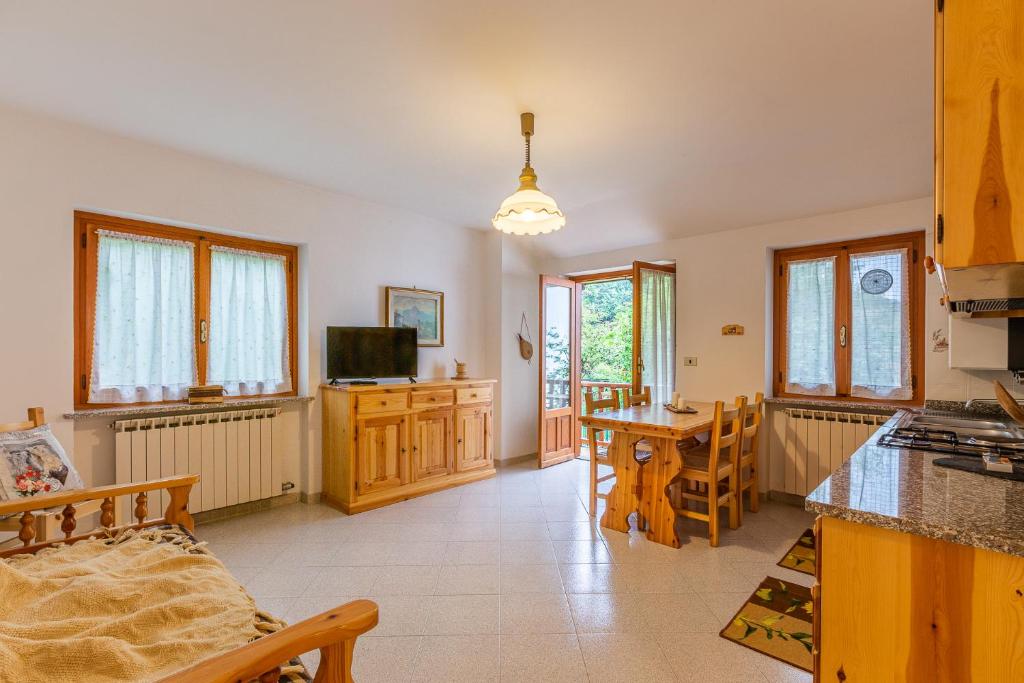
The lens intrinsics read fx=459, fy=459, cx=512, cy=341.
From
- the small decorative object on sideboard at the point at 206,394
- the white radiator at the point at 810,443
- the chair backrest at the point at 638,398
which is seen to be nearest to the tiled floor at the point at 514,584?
the white radiator at the point at 810,443

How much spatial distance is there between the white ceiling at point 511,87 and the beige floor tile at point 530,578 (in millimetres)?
2566

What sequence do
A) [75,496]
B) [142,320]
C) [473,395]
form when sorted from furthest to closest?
1. [473,395]
2. [142,320]
3. [75,496]

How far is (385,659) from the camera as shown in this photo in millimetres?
1876

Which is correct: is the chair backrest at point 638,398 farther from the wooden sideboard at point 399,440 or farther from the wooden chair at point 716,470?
the wooden sideboard at point 399,440

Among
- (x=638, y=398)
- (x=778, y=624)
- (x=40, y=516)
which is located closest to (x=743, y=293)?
(x=638, y=398)

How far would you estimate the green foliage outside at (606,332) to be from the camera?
7.10 meters

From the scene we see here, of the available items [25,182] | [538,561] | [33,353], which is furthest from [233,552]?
[25,182]

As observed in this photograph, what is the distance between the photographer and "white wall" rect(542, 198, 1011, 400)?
3.23m

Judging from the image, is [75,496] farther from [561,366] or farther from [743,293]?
[743,293]

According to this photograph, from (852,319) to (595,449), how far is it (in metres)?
2.31

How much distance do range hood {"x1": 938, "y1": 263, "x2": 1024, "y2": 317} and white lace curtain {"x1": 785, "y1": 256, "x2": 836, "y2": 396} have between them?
1.41m

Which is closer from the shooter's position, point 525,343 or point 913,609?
point 913,609

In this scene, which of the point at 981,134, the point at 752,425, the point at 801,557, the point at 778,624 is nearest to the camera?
the point at 981,134

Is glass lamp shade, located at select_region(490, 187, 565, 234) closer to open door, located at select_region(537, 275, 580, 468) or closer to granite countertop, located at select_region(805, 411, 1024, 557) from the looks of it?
granite countertop, located at select_region(805, 411, 1024, 557)
